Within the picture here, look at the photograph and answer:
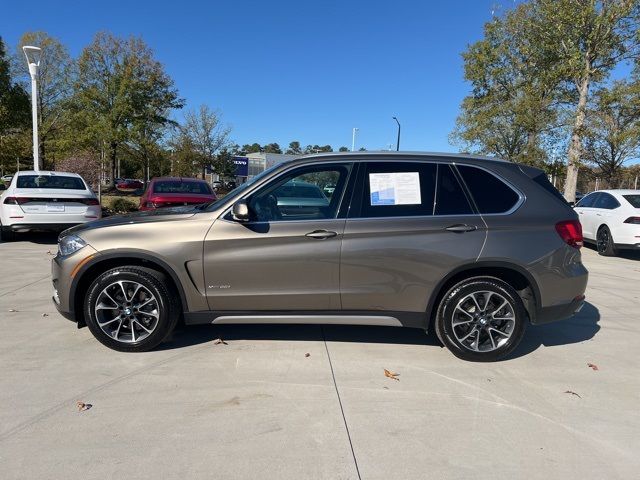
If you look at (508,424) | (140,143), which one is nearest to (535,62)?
(140,143)

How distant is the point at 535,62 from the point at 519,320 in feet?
80.9

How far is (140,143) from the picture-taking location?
2641cm

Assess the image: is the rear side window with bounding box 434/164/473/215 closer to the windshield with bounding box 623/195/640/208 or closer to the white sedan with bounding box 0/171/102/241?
the white sedan with bounding box 0/171/102/241

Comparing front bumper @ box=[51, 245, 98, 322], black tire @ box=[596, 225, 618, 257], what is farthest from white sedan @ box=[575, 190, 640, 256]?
front bumper @ box=[51, 245, 98, 322]

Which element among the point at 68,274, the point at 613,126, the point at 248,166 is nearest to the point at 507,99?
the point at 613,126

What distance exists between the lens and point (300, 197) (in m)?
4.50

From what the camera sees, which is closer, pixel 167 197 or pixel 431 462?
pixel 431 462

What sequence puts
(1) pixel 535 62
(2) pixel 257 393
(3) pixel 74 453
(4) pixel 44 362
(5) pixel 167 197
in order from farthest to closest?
(1) pixel 535 62 → (5) pixel 167 197 → (4) pixel 44 362 → (2) pixel 257 393 → (3) pixel 74 453

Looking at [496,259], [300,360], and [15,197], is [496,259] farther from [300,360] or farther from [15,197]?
[15,197]

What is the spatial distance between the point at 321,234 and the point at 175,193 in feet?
23.2

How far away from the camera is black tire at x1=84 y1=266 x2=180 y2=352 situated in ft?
13.8

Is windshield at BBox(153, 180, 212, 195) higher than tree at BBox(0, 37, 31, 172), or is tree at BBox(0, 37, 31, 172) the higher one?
tree at BBox(0, 37, 31, 172)

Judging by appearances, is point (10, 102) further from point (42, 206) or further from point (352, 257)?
point (352, 257)

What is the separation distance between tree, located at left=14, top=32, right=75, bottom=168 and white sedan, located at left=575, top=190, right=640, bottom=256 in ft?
107
